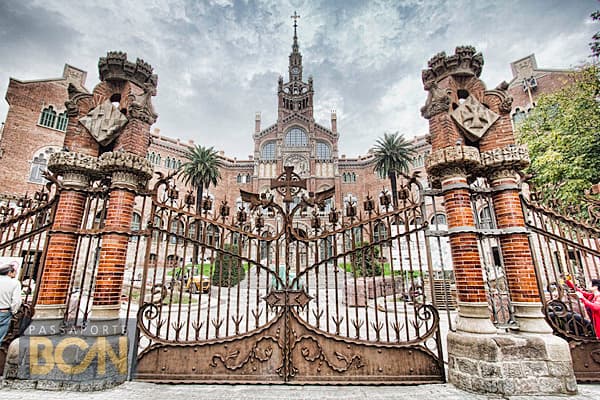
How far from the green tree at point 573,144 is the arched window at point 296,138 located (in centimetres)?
3198

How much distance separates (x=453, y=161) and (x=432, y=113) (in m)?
1.09

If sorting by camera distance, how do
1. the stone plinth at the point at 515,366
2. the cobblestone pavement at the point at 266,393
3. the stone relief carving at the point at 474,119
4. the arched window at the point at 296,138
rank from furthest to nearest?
the arched window at the point at 296,138 → the stone relief carving at the point at 474,119 → the stone plinth at the point at 515,366 → the cobblestone pavement at the point at 266,393

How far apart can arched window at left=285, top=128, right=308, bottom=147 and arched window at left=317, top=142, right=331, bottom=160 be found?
2.17 meters

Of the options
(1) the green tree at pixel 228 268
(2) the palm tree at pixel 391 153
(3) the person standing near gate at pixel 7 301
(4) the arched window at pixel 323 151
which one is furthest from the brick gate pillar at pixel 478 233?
(4) the arched window at pixel 323 151

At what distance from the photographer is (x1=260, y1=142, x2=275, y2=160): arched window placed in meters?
43.4

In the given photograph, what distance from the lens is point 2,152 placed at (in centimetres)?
2391

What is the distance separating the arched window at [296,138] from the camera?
44.1 m

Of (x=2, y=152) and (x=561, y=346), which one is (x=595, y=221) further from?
(x=2, y=152)

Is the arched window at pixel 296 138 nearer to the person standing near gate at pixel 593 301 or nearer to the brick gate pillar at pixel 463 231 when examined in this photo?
the brick gate pillar at pixel 463 231

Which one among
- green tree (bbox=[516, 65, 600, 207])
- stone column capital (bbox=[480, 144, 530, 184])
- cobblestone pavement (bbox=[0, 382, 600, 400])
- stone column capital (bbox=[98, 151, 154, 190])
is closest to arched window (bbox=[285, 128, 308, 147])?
green tree (bbox=[516, 65, 600, 207])

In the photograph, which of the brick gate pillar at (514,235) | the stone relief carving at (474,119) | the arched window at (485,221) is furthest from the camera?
the stone relief carving at (474,119)

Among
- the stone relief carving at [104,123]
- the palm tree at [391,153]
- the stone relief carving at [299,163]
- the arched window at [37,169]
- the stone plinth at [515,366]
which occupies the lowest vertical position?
the stone plinth at [515,366]

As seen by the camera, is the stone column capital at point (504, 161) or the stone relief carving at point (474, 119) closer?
the stone column capital at point (504, 161)

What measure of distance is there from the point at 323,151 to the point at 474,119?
128 ft
